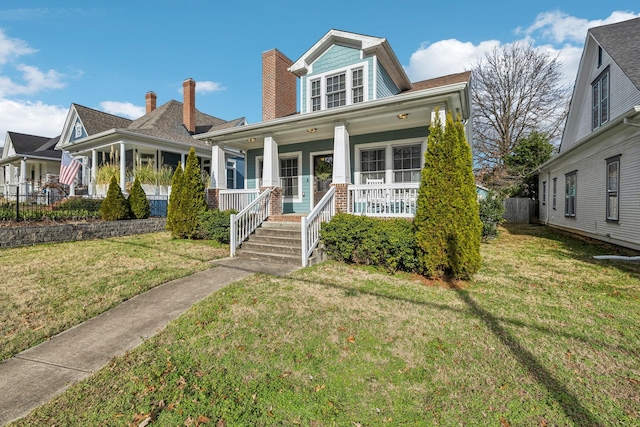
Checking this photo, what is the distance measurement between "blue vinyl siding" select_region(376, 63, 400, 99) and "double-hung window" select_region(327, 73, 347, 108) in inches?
45.5

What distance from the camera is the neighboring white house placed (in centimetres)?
774

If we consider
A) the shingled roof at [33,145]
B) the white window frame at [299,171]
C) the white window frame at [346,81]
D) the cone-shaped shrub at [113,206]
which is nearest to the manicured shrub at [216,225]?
the white window frame at [299,171]

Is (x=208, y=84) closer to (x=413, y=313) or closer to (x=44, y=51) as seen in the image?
(x=44, y=51)

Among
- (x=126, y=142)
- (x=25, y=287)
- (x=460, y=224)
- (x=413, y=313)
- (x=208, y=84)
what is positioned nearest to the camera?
(x=413, y=313)

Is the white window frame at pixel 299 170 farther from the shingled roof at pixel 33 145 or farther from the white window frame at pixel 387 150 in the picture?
the shingled roof at pixel 33 145

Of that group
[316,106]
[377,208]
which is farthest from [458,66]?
[377,208]

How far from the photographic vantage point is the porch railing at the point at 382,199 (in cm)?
698

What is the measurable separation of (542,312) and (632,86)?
9.44m

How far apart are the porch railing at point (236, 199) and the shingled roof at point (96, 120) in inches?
496

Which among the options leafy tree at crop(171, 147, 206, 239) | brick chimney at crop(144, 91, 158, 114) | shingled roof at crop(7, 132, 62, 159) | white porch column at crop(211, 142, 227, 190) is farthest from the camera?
shingled roof at crop(7, 132, 62, 159)

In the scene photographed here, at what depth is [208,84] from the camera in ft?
63.6

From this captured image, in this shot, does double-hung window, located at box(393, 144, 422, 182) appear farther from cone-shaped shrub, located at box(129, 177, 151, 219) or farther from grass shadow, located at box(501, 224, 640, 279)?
cone-shaped shrub, located at box(129, 177, 151, 219)

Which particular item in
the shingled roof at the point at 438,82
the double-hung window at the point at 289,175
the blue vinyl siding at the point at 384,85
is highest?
the shingled roof at the point at 438,82

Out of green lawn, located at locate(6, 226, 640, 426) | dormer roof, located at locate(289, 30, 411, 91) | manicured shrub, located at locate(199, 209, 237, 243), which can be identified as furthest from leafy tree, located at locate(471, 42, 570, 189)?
green lawn, located at locate(6, 226, 640, 426)
